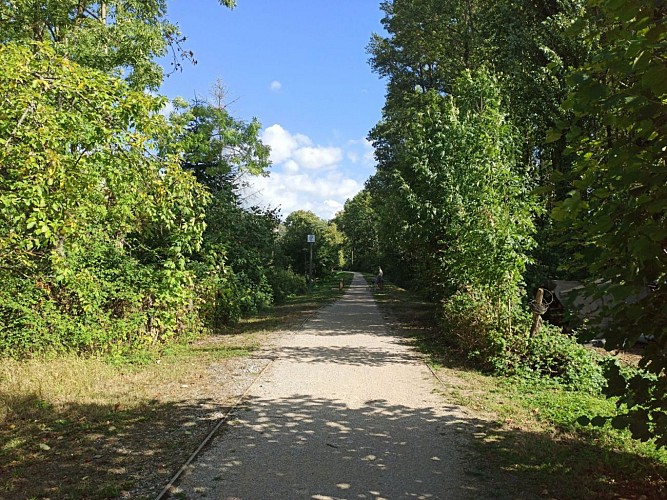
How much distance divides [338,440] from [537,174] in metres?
11.8

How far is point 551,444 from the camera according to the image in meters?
5.13

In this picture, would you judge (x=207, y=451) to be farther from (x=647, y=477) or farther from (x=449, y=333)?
(x=449, y=333)

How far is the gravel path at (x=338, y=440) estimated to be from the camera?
4141 mm

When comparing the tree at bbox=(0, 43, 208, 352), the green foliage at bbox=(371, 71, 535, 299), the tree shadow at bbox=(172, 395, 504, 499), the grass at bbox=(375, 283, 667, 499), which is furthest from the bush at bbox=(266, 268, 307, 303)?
the tree shadow at bbox=(172, 395, 504, 499)

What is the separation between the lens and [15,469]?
447 centimetres

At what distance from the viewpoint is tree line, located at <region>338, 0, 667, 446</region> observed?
2.55 meters

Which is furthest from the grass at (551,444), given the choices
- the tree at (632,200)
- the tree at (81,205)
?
the tree at (81,205)

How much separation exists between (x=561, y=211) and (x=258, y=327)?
13.0m

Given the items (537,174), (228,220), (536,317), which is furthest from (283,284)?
(536,317)

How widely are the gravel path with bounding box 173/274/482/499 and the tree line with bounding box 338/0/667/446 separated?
6.15ft

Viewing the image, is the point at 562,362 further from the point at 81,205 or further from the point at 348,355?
the point at 81,205

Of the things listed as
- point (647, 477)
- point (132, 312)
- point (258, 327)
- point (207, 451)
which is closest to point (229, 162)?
point (258, 327)

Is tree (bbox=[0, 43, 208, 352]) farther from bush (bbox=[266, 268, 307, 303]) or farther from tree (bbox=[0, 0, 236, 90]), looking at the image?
bush (bbox=[266, 268, 307, 303])

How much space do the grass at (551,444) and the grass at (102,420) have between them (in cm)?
323
